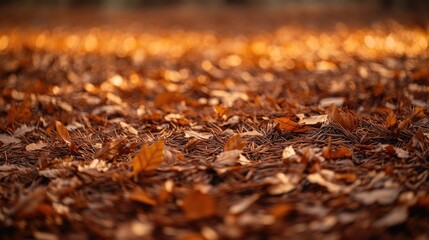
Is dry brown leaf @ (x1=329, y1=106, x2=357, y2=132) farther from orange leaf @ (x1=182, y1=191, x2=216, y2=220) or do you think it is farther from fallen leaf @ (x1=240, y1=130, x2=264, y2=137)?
orange leaf @ (x1=182, y1=191, x2=216, y2=220)

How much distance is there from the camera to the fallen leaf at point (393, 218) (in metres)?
1.09

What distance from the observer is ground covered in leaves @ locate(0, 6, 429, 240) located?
1.16m

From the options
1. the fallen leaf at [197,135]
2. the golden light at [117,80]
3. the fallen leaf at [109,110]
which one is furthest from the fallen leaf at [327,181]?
the golden light at [117,80]

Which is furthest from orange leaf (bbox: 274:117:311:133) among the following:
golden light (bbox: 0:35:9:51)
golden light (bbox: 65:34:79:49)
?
golden light (bbox: 0:35:9:51)

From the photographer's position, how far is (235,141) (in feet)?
5.38

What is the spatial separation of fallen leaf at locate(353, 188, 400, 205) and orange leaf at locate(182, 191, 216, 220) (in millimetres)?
509

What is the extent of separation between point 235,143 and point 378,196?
649mm

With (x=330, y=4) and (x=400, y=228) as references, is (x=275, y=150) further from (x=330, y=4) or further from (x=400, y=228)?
(x=330, y=4)

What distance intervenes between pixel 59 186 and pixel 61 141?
50 cm

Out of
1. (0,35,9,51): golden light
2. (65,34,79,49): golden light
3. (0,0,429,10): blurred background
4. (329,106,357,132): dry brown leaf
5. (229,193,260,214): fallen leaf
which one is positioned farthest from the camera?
(0,0,429,10): blurred background

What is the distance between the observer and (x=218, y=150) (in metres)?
1.67

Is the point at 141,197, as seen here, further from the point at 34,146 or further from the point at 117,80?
the point at 117,80

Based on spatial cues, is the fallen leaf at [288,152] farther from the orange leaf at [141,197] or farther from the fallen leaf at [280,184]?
the orange leaf at [141,197]

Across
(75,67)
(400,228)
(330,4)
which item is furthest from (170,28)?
(330,4)
